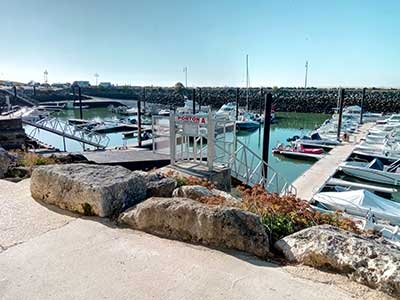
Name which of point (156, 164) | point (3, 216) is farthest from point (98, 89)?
point (3, 216)

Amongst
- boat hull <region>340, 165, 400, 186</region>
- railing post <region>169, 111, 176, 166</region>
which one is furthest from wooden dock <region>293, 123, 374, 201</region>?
railing post <region>169, 111, 176, 166</region>

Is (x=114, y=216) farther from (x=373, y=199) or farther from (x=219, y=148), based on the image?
(x=373, y=199)

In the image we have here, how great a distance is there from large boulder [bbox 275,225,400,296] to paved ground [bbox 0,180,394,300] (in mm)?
125

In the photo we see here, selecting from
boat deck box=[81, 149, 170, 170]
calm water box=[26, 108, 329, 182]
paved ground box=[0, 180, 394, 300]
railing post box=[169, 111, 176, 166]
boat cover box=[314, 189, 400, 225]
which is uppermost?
railing post box=[169, 111, 176, 166]

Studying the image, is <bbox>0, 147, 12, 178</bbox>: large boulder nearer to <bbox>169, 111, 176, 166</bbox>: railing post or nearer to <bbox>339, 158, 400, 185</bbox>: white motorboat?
<bbox>169, 111, 176, 166</bbox>: railing post

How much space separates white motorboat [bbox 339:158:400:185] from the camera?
16.7 m

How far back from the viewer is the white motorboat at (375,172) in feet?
54.7

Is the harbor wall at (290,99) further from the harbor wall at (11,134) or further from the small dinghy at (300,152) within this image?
the harbor wall at (11,134)

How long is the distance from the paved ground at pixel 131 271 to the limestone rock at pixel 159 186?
934mm

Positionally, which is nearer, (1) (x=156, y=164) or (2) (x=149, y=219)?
(2) (x=149, y=219)

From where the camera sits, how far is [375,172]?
17094 millimetres

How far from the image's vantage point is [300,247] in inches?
139

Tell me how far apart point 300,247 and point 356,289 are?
0.71 meters

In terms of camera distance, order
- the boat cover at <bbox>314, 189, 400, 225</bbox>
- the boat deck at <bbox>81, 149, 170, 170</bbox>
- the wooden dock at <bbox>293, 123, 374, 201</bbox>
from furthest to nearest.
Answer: the wooden dock at <bbox>293, 123, 374, 201</bbox> → the boat deck at <bbox>81, 149, 170, 170</bbox> → the boat cover at <bbox>314, 189, 400, 225</bbox>
